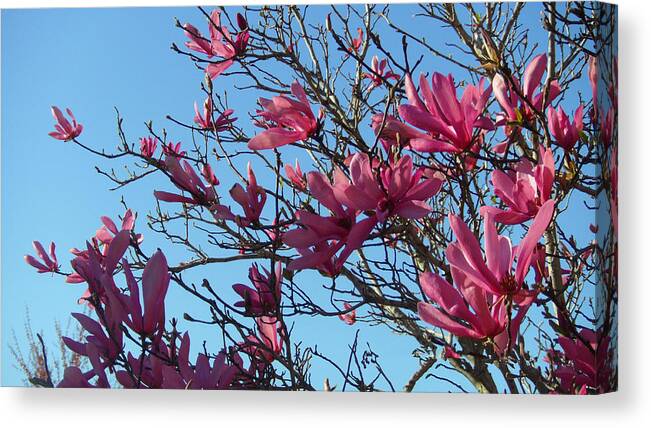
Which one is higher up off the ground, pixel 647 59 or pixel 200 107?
pixel 647 59

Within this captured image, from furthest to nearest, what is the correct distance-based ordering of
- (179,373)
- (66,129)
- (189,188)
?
(66,129) → (189,188) → (179,373)

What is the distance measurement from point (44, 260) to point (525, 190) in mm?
1026

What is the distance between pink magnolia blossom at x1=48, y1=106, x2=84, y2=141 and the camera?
6.05ft

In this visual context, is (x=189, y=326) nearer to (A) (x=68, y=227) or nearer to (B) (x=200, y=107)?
(A) (x=68, y=227)

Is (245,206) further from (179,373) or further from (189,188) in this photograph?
(179,373)

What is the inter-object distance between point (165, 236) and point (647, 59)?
41.3 inches

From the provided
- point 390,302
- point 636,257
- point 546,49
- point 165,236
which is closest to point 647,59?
point 546,49

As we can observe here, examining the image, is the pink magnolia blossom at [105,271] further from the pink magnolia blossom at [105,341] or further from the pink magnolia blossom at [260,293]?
the pink magnolia blossom at [260,293]

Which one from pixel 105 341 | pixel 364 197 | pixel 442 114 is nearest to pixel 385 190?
pixel 364 197

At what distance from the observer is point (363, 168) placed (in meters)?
1.22

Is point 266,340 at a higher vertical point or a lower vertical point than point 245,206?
lower

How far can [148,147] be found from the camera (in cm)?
176

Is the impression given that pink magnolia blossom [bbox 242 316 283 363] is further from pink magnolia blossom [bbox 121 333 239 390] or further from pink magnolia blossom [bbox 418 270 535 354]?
pink magnolia blossom [bbox 418 270 535 354]

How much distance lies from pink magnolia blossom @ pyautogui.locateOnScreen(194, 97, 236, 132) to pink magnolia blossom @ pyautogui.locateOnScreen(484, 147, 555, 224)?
64cm
